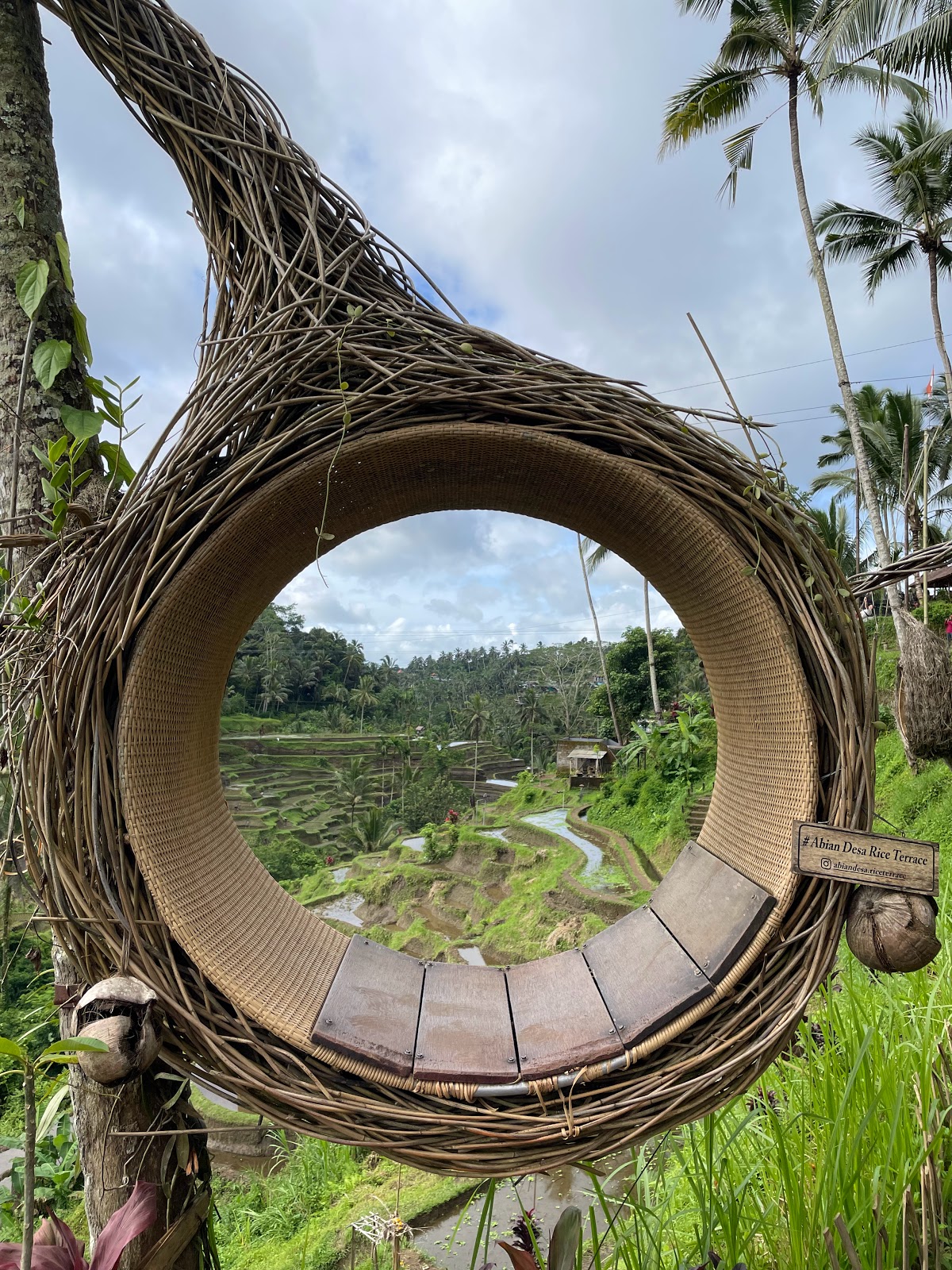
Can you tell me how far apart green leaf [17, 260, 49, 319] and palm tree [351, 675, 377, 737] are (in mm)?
29159

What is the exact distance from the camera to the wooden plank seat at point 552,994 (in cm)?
86

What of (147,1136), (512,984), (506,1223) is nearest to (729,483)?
(512,984)

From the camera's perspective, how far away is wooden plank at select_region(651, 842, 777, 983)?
876 millimetres

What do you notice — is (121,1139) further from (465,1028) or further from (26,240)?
(26,240)

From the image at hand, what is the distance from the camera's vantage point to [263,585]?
101cm

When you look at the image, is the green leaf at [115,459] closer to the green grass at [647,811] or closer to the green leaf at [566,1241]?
the green leaf at [566,1241]

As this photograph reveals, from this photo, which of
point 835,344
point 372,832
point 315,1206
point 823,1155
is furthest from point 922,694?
point 372,832

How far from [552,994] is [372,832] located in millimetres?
19019

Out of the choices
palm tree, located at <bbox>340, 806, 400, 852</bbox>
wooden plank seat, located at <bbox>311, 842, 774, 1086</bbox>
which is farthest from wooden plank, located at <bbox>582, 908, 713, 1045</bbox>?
palm tree, located at <bbox>340, 806, 400, 852</bbox>

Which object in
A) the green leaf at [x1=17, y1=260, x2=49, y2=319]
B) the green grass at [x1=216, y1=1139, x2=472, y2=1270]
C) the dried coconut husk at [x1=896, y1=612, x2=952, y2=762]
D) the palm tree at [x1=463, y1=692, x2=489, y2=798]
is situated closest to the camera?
the green leaf at [x1=17, y1=260, x2=49, y2=319]

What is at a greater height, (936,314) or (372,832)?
(936,314)

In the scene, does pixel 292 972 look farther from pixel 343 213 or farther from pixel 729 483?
pixel 343 213

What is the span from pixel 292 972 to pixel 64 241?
1.09m

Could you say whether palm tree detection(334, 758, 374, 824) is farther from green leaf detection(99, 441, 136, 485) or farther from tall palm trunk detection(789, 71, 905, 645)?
green leaf detection(99, 441, 136, 485)
